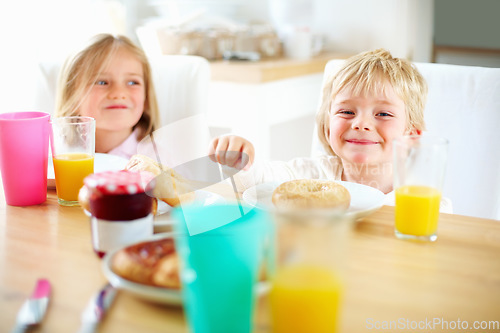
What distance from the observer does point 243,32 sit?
3.20m

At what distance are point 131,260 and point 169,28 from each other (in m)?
2.40

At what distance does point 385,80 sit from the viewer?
138 cm

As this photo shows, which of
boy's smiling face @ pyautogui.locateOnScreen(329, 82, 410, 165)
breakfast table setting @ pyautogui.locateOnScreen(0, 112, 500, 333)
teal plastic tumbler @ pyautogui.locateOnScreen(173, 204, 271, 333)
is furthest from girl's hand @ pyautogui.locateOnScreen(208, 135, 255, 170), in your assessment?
teal plastic tumbler @ pyautogui.locateOnScreen(173, 204, 271, 333)

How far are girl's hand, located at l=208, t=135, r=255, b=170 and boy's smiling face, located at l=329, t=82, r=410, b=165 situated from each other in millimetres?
291

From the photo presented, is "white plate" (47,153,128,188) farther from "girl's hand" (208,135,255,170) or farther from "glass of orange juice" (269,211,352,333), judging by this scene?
"glass of orange juice" (269,211,352,333)

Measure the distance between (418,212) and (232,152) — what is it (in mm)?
431

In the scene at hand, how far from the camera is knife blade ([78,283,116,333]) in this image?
63cm

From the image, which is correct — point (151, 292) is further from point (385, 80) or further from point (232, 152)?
point (385, 80)

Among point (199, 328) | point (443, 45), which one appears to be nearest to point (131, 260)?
point (199, 328)

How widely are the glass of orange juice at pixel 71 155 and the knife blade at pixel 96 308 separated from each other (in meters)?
0.41

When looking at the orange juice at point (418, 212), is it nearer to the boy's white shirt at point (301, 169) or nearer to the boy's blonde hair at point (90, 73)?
the boy's white shirt at point (301, 169)

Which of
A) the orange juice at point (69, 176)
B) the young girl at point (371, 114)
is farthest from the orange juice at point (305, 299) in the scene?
the young girl at point (371, 114)

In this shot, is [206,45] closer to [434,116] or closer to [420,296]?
[434,116]

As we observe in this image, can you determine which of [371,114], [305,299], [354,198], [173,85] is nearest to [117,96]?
[173,85]
